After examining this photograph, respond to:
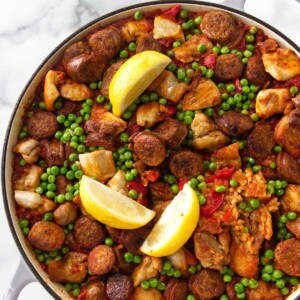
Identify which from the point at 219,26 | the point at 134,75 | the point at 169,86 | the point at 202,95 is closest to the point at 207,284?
the point at 202,95

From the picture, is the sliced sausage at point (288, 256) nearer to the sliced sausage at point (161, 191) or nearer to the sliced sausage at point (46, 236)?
the sliced sausage at point (161, 191)

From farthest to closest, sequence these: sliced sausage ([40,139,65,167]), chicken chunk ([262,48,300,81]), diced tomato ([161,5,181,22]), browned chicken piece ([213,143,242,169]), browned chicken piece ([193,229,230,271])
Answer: diced tomato ([161,5,181,22]) → sliced sausage ([40,139,65,167]) → chicken chunk ([262,48,300,81]) → browned chicken piece ([213,143,242,169]) → browned chicken piece ([193,229,230,271])

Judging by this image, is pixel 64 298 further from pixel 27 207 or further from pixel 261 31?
pixel 261 31

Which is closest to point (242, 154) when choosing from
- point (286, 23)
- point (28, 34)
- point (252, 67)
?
point (252, 67)

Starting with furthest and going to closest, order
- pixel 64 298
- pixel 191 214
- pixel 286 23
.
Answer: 1. pixel 286 23
2. pixel 64 298
3. pixel 191 214

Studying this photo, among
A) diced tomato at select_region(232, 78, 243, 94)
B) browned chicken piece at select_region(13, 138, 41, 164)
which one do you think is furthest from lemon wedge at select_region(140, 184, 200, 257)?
browned chicken piece at select_region(13, 138, 41, 164)

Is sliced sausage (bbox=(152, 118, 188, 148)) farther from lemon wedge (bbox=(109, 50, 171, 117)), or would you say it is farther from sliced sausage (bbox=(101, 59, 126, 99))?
sliced sausage (bbox=(101, 59, 126, 99))
